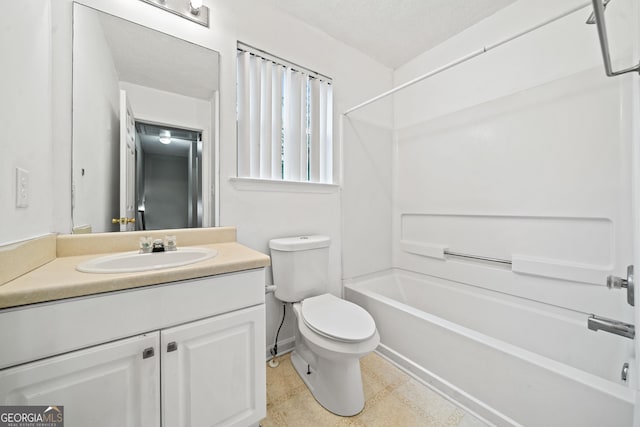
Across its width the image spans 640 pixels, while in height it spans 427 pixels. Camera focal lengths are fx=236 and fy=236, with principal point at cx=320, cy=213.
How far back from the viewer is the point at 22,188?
783 mm

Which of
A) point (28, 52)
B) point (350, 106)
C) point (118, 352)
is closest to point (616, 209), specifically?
point (350, 106)

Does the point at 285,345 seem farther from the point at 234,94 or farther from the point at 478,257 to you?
the point at 234,94

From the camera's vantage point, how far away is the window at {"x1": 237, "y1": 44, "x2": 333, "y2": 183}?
5.00ft

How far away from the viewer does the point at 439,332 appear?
4.38 feet

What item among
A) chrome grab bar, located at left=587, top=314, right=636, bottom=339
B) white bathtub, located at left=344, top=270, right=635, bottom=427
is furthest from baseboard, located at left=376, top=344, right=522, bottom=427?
chrome grab bar, located at left=587, top=314, right=636, bottom=339

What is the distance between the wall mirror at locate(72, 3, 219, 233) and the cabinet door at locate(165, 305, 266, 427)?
682 millimetres

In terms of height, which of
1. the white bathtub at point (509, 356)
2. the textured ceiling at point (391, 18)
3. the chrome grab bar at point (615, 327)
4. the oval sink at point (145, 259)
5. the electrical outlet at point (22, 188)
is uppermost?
the textured ceiling at point (391, 18)

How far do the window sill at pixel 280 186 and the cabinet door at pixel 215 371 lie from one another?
81cm

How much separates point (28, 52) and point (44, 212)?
58 centimetres

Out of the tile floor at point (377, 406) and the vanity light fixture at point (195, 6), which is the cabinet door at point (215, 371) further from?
the vanity light fixture at point (195, 6)

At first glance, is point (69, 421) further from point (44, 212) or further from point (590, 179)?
point (590, 179)

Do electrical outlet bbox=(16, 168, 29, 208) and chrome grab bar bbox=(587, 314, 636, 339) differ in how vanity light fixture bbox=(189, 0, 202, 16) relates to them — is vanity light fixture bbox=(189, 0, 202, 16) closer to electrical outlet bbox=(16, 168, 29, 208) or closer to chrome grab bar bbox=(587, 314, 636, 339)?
electrical outlet bbox=(16, 168, 29, 208)

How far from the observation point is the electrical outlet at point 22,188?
2.50ft

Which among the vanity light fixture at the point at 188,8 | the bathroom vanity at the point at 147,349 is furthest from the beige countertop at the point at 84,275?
the vanity light fixture at the point at 188,8
